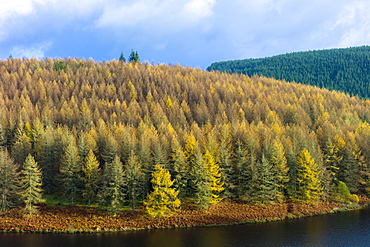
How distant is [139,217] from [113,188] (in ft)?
27.5

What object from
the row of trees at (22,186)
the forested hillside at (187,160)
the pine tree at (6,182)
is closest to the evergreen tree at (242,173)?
the forested hillside at (187,160)

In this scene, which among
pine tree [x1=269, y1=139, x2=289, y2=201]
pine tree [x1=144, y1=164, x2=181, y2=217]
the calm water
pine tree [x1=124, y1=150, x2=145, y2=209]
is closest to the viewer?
the calm water

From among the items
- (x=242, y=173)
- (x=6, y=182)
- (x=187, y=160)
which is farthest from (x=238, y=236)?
(x=6, y=182)

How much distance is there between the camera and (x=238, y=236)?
58312 mm

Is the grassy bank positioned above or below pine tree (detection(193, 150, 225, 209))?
below

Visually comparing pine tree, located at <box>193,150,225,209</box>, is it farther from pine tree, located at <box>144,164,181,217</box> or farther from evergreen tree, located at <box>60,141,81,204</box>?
evergreen tree, located at <box>60,141,81,204</box>

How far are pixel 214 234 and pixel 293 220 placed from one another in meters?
19.9

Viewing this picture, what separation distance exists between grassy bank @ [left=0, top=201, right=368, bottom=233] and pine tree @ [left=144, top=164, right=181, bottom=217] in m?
1.68

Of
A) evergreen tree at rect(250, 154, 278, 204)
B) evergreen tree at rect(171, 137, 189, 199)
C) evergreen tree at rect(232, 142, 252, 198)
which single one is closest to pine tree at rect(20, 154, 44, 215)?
evergreen tree at rect(171, 137, 189, 199)

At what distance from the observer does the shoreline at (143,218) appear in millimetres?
65188

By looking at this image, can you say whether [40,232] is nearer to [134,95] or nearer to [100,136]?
[100,136]

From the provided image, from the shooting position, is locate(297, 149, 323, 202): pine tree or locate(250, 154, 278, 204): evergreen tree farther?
locate(297, 149, 323, 202): pine tree

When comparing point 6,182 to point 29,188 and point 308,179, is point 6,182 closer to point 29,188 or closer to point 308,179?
point 29,188

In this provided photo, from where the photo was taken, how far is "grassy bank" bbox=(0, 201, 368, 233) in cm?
6538
